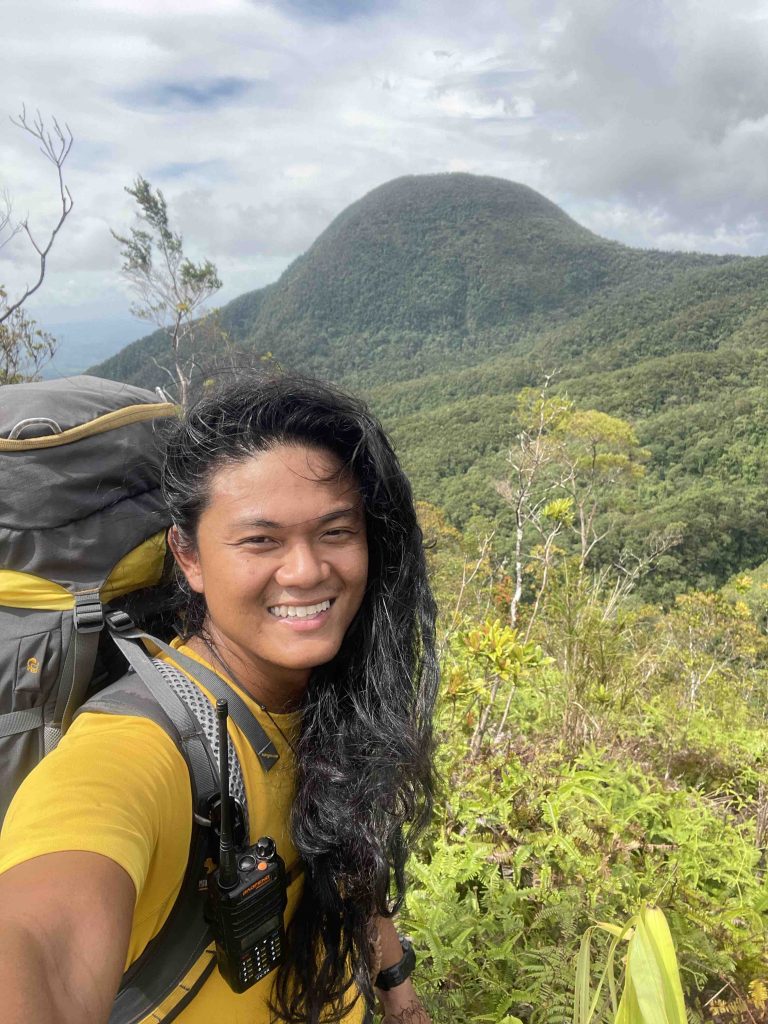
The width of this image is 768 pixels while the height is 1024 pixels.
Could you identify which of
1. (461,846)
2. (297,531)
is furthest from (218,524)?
(461,846)

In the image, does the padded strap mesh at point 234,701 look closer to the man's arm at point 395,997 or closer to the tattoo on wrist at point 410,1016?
the man's arm at point 395,997

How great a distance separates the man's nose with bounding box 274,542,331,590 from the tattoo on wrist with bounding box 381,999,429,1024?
0.86 m

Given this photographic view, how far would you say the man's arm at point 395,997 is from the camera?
3.60 feet

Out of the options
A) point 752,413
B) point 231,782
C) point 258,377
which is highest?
point 258,377

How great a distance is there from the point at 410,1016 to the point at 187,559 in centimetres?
92

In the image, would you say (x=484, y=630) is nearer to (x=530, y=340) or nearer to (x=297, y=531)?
(x=297, y=531)

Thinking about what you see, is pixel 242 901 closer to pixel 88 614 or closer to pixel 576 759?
pixel 88 614

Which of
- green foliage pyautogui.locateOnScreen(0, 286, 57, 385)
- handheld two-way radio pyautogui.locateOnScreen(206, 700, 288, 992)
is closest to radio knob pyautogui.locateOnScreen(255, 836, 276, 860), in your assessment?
handheld two-way radio pyautogui.locateOnScreen(206, 700, 288, 992)

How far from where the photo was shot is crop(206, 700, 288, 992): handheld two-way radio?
0.66m

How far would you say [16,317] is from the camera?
30.2ft

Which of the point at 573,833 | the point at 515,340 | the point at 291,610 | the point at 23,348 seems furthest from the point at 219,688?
the point at 515,340

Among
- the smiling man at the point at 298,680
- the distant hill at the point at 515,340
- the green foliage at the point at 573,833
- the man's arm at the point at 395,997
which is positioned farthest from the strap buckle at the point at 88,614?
the green foliage at the point at 573,833

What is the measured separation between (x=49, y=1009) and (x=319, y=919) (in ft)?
1.71

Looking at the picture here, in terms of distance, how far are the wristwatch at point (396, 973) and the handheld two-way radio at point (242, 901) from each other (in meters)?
0.45
